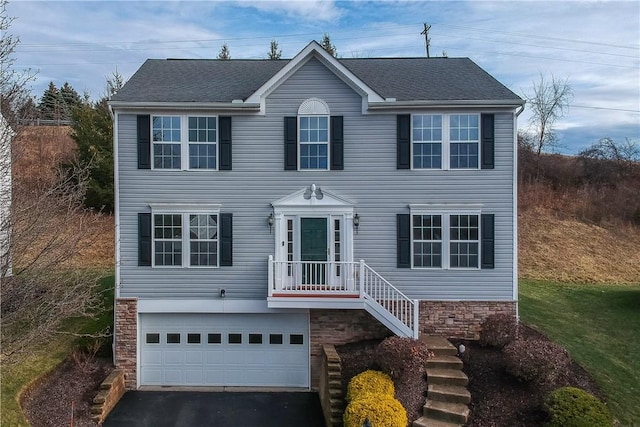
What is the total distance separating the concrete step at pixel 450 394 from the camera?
8570 millimetres

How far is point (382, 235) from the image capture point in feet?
36.8

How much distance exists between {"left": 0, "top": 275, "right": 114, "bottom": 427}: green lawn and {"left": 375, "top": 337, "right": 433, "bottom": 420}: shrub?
265 inches

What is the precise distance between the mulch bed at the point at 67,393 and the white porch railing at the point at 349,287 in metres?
4.55

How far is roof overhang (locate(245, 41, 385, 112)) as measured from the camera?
1080cm

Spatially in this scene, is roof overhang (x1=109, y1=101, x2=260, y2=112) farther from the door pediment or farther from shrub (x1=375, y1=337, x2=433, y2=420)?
shrub (x1=375, y1=337, x2=433, y2=420)

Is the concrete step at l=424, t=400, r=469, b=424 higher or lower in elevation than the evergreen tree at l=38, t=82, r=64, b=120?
lower

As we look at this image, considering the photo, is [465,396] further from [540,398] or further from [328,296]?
[328,296]

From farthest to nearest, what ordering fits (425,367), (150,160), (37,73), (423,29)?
(423,29)
(150,160)
(37,73)
(425,367)

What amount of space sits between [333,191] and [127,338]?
6.32 m

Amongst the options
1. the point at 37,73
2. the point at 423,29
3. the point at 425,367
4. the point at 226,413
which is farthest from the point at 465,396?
the point at 423,29

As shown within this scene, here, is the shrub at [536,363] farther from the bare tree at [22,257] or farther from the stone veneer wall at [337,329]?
the bare tree at [22,257]

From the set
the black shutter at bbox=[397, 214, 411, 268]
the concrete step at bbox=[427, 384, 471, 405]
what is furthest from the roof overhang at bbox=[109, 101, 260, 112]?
the concrete step at bbox=[427, 384, 471, 405]

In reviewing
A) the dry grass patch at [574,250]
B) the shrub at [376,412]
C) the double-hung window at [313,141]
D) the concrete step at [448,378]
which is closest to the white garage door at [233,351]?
the shrub at [376,412]

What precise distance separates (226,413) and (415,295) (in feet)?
17.2
